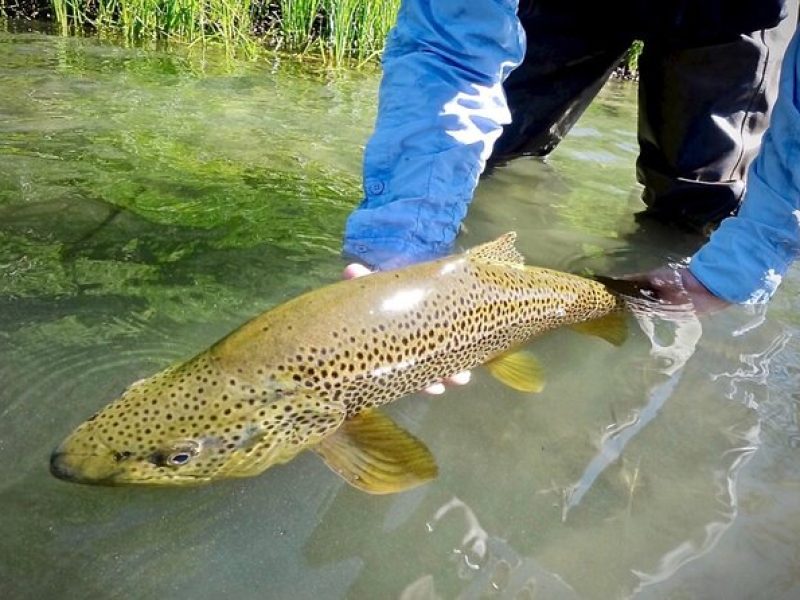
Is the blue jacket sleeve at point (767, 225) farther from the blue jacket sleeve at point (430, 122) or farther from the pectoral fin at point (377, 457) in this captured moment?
the pectoral fin at point (377, 457)

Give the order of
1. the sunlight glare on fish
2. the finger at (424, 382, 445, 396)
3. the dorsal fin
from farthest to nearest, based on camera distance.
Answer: the dorsal fin, the finger at (424, 382, 445, 396), the sunlight glare on fish

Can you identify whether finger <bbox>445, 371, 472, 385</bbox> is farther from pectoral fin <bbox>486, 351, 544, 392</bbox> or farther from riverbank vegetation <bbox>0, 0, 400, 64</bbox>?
riverbank vegetation <bbox>0, 0, 400, 64</bbox>

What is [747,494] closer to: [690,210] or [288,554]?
[288,554]

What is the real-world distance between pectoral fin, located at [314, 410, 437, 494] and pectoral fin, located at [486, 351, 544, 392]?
45 centimetres

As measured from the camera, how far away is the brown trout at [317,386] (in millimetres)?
1491

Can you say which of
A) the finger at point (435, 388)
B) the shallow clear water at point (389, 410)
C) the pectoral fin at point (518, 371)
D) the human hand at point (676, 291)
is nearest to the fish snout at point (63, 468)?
the shallow clear water at point (389, 410)

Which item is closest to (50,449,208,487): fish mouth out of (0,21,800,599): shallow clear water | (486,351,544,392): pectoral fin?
(0,21,800,599): shallow clear water

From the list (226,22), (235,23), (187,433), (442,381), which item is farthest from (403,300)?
(235,23)

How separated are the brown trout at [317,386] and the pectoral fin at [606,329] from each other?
0.36 m

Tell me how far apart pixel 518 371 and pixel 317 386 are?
25.2 inches

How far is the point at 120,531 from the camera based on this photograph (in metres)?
1.49

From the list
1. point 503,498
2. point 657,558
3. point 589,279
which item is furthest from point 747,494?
point 589,279

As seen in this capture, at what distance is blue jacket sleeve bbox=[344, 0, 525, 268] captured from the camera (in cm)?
230

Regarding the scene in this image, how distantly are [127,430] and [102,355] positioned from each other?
0.55m
